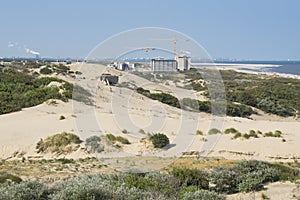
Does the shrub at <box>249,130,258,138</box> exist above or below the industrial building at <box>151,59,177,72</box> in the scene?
below

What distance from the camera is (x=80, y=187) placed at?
7117 millimetres

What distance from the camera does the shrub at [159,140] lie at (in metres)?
16.7

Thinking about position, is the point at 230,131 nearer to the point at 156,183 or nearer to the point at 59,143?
the point at 59,143

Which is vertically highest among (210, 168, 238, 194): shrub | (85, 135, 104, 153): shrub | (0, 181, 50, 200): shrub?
(0, 181, 50, 200): shrub

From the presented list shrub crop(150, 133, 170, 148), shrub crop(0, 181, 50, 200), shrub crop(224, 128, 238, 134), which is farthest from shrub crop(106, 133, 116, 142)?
shrub crop(0, 181, 50, 200)

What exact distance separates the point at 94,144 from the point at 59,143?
2530mm

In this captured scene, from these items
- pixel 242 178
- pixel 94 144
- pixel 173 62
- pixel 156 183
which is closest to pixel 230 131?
pixel 173 62

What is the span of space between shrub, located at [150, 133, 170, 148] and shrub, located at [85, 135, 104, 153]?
2301 mm

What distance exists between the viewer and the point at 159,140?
17.0m

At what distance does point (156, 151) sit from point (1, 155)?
6802mm

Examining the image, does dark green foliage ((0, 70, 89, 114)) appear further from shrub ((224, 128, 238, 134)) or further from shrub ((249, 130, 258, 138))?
shrub ((249, 130, 258, 138))

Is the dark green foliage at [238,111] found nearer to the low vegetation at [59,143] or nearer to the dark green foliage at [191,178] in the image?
the low vegetation at [59,143]

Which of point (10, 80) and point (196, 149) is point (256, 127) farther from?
point (10, 80)

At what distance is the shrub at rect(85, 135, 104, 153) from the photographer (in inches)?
637
